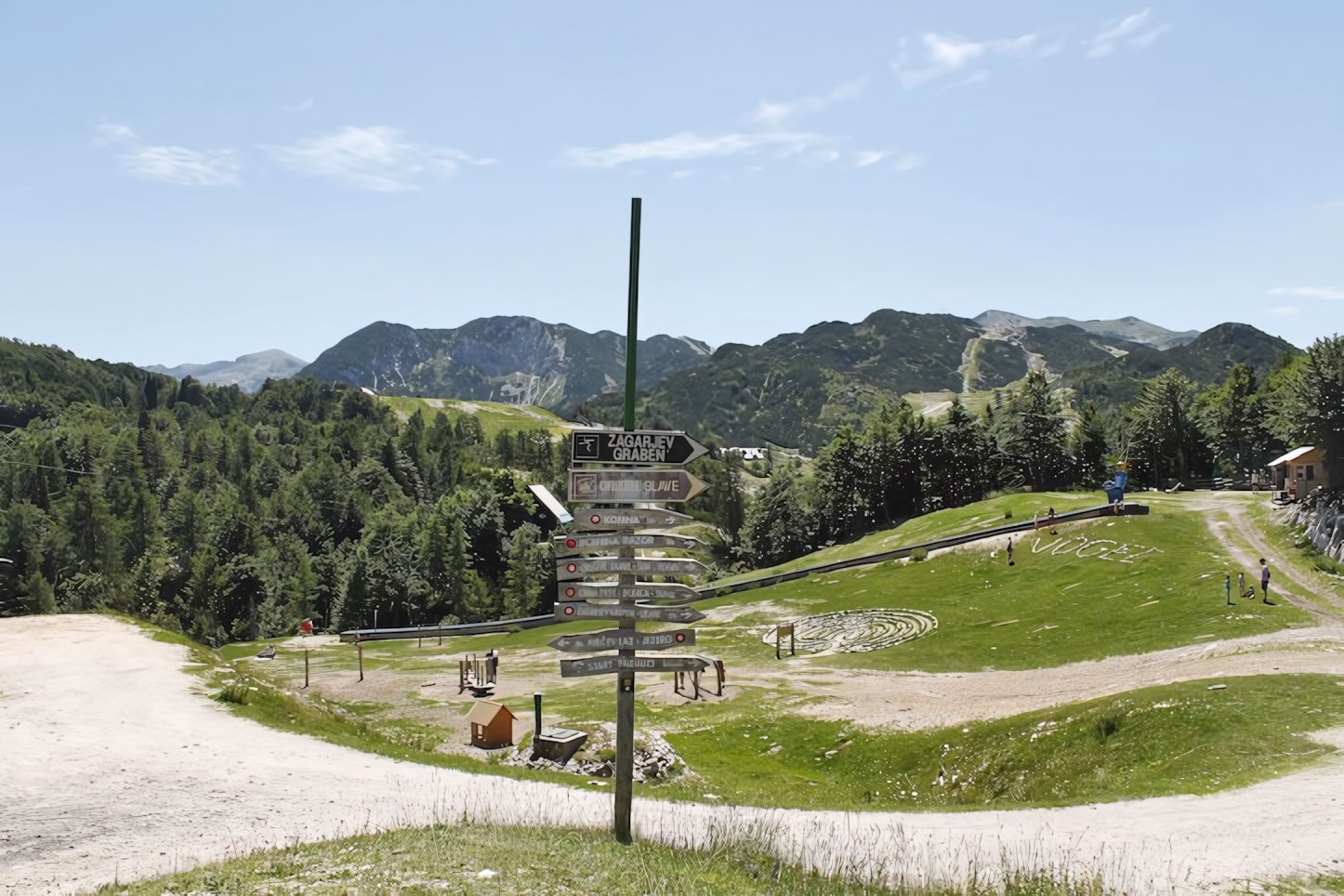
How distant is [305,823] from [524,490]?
531 feet

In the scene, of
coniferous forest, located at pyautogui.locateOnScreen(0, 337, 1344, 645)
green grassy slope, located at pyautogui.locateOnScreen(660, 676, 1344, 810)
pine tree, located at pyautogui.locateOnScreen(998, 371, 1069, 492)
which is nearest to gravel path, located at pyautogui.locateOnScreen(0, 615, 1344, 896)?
green grassy slope, located at pyautogui.locateOnScreen(660, 676, 1344, 810)

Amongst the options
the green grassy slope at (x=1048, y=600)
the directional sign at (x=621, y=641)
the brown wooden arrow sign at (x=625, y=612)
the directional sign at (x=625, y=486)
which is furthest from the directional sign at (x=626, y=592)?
the green grassy slope at (x=1048, y=600)

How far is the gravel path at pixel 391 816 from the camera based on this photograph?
1591 cm

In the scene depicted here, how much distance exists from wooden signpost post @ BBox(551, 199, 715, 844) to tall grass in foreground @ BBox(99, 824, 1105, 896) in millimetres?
2003

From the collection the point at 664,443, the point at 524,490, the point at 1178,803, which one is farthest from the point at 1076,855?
the point at 524,490

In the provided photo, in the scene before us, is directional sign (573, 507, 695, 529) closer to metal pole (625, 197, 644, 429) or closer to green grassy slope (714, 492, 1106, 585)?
metal pole (625, 197, 644, 429)

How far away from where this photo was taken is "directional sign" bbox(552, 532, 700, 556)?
1591 centimetres

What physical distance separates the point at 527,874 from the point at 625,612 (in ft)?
15.1

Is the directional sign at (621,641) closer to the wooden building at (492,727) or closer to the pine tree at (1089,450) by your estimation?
the wooden building at (492,727)

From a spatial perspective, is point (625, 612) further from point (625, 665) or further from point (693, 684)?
point (693, 684)

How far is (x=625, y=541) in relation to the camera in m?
15.9

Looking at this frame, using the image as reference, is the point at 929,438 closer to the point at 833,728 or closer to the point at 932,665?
the point at 932,665

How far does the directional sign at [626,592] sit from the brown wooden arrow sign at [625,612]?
0.14m

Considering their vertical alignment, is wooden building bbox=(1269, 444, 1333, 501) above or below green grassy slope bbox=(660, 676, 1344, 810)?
above
